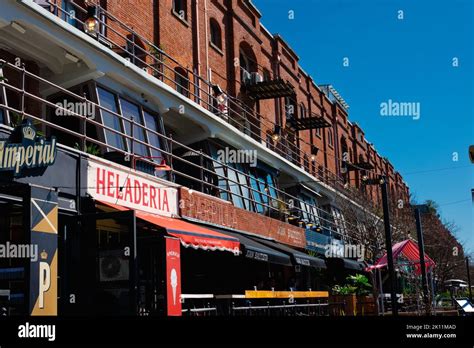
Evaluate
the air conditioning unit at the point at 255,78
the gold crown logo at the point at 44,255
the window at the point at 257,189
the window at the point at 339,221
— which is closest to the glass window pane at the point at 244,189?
the window at the point at 257,189

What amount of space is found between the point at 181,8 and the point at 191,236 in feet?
45.6

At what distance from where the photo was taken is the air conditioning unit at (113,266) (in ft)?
36.3

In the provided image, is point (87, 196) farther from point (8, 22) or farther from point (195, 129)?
point (195, 129)

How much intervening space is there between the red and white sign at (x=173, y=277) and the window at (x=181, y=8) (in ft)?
45.2

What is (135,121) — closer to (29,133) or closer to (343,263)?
(29,133)

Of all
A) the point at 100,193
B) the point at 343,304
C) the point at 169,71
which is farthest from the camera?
the point at 169,71

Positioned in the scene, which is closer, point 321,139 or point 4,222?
point 4,222

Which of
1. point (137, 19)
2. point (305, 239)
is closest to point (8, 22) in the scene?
point (137, 19)

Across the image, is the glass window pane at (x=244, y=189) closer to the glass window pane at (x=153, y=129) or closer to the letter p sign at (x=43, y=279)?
the glass window pane at (x=153, y=129)

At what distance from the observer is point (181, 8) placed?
2425 centimetres

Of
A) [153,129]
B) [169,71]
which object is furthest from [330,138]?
[153,129]

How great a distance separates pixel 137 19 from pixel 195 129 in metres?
4.16

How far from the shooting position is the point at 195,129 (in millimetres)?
20906

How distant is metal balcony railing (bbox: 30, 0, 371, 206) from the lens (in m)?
16.6
